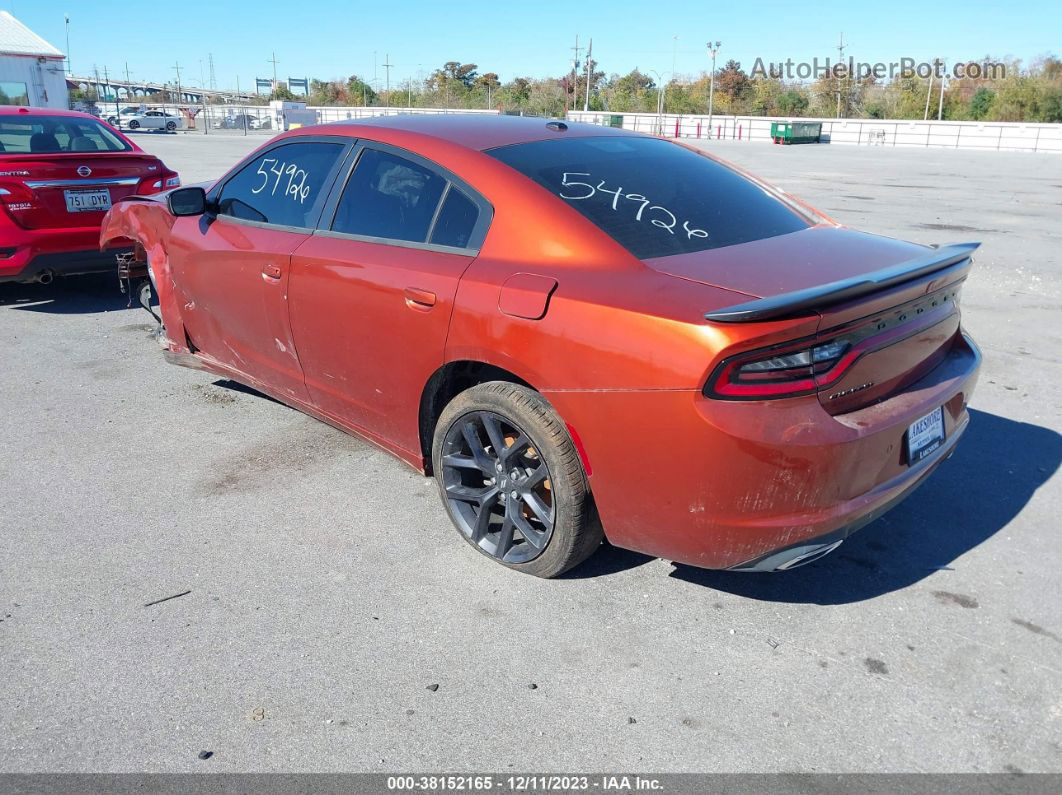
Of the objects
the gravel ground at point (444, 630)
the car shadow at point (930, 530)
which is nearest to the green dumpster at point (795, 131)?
the gravel ground at point (444, 630)

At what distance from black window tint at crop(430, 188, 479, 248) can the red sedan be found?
4483 millimetres

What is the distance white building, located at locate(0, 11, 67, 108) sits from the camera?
38.1 metres

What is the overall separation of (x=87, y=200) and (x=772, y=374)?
6462mm

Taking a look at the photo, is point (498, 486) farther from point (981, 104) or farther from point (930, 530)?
point (981, 104)

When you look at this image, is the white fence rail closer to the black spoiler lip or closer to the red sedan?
the red sedan

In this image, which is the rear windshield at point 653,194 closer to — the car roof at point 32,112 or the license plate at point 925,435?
the license plate at point 925,435

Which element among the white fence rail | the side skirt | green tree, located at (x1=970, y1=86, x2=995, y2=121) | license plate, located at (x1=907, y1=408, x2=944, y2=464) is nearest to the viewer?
license plate, located at (x1=907, y1=408, x2=944, y2=464)

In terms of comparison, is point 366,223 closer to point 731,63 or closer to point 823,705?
point 823,705

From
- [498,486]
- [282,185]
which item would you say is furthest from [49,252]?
[498,486]

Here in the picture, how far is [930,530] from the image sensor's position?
12.0 feet

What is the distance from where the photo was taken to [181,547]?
355 centimetres

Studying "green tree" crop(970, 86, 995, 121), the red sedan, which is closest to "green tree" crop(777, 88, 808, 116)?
"green tree" crop(970, 86, 995, 121)

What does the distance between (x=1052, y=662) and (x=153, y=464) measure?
13.2 feet

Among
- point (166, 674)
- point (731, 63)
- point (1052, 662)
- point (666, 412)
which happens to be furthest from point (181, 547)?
point (731, 63)
